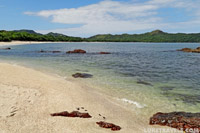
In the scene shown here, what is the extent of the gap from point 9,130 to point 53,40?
177 meters

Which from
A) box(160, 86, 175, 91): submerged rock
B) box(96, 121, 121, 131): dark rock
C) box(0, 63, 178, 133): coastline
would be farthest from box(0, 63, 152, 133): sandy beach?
box(160, 86, 175, 91): submerged rock

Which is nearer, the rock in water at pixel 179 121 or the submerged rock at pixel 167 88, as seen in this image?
the rock in water at pixel 179 121

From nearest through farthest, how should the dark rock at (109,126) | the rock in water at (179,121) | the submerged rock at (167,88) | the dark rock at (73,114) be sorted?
the dark rock at (109,126) → the rock in water at (179,121) → the dark rock at (73,114) → the submerged rock at (167,88)

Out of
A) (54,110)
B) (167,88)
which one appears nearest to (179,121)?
(54,110)

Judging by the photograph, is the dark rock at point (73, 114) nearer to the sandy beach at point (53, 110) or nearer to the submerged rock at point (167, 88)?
the sandy beach at point (53, 110)

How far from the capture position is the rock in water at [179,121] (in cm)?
746

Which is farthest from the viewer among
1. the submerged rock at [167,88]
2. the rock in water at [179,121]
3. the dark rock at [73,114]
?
the submerged rock at [167,88]

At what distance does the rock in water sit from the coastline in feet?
2.15

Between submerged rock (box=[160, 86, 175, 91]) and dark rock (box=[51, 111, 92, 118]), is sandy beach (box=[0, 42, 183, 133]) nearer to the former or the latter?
dark rock (box=[51, 111, 92, 118])

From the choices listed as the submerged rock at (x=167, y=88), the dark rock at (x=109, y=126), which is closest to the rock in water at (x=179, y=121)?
the dark rock at (x=109, y=126)

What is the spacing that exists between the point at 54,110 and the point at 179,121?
613 cm

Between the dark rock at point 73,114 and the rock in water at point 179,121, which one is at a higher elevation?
the dark rock at point 73,114

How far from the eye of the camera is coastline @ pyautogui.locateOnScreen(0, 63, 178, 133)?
22.0 feet

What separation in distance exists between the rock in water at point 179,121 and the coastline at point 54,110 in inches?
25.8
